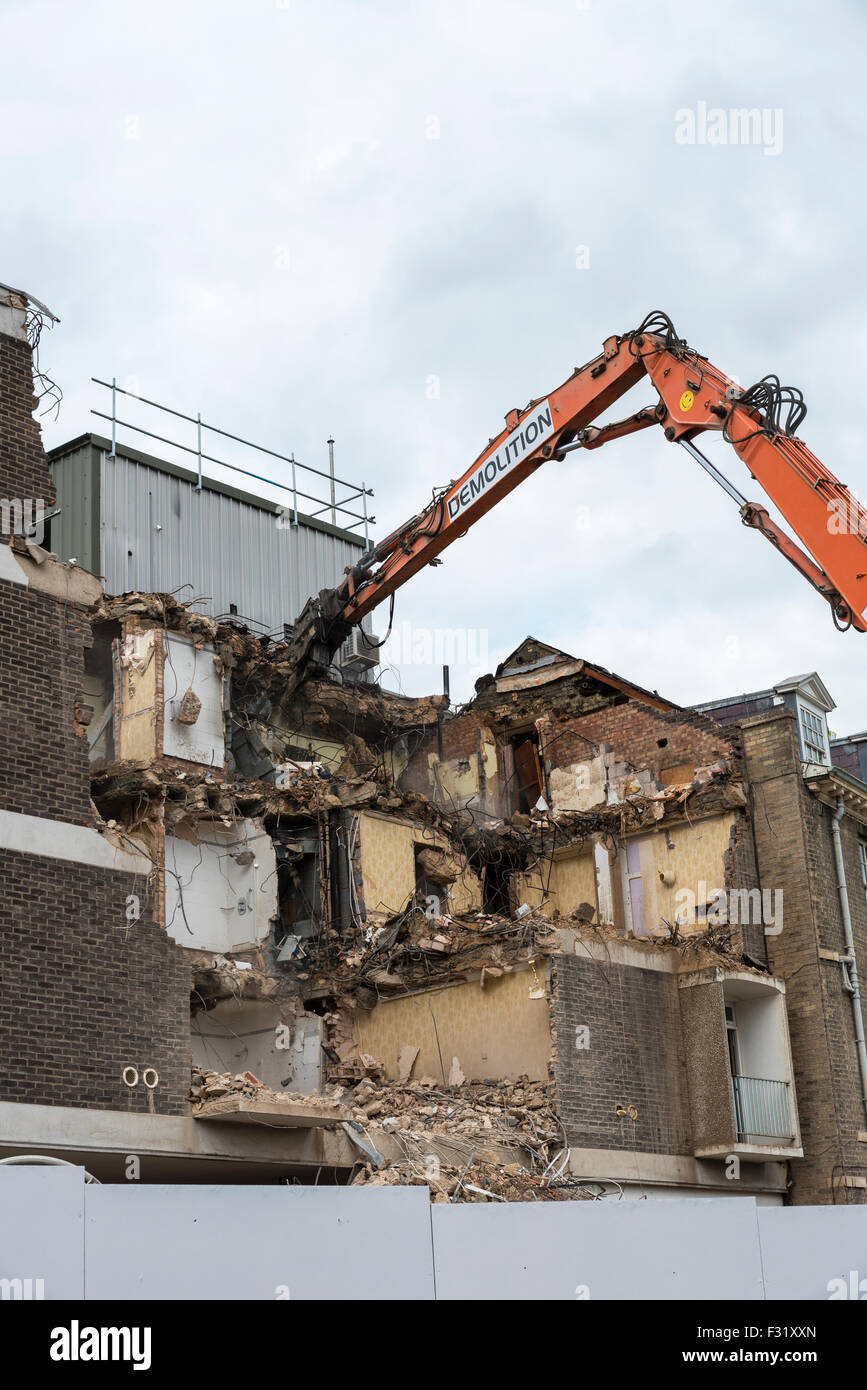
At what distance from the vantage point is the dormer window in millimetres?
28406

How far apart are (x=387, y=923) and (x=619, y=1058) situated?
15.3 feet

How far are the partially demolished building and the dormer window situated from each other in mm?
1136

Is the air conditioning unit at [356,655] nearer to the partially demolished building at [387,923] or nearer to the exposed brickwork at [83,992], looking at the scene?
the partially demolished building at [387,923]

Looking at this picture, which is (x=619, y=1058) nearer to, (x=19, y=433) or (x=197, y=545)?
(x=19, y=433)

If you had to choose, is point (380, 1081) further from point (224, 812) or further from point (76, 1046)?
point (76, 1046)

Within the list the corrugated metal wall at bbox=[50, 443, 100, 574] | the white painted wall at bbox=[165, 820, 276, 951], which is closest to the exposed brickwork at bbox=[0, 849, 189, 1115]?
the white painted wall at bbox=[165, 820, 276, 951]

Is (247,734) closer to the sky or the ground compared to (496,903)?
closer to the sky

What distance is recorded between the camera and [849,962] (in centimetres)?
2605

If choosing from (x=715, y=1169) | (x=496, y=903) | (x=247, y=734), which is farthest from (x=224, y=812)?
(x=715, y=1169)

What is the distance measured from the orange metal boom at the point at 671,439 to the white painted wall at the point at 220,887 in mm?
4850

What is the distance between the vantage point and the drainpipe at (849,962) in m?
25.8

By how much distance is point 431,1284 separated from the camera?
11961 millimetres

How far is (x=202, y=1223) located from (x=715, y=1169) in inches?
548

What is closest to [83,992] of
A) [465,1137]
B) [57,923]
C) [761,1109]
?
[57,923]
